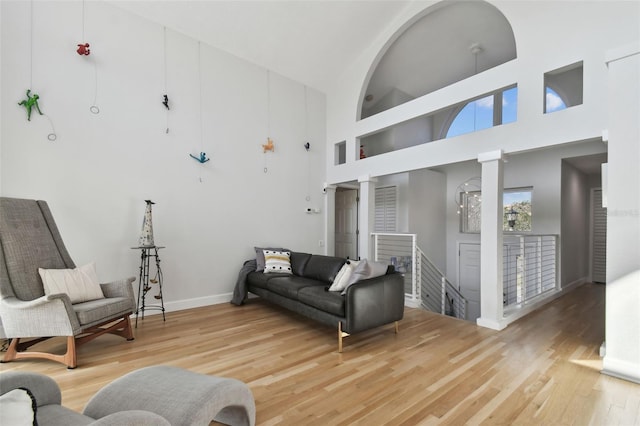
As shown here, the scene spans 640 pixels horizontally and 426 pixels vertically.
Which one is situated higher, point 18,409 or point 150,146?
point 150,146

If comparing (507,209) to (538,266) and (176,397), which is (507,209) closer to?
(538,266)

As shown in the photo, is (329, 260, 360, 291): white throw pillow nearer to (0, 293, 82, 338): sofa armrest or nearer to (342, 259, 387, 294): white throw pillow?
(342, 259, 387, 294): white throw pillow

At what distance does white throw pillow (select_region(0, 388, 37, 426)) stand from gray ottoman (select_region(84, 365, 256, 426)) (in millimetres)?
650

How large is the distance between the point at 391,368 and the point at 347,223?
15.1 ft

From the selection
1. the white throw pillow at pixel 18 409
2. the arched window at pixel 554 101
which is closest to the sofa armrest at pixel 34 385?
the white throw pillow at pixel 18 409

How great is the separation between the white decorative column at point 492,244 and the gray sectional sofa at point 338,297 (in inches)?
44.8

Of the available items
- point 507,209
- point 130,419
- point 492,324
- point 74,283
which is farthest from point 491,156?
→ point 74,283

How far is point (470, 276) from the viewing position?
6.57 m

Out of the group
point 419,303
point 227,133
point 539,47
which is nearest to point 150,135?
point 227,133

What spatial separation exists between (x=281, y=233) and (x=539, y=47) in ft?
14.4

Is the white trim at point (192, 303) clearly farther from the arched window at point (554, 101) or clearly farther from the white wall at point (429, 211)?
the arched window at point (554, 101)

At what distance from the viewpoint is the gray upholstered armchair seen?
247 cm

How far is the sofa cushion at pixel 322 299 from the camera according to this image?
9.73 feet

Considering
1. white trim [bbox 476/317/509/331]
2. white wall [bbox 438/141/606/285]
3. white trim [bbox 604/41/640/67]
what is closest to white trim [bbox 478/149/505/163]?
white trim [bbox 604/41/640/67]
